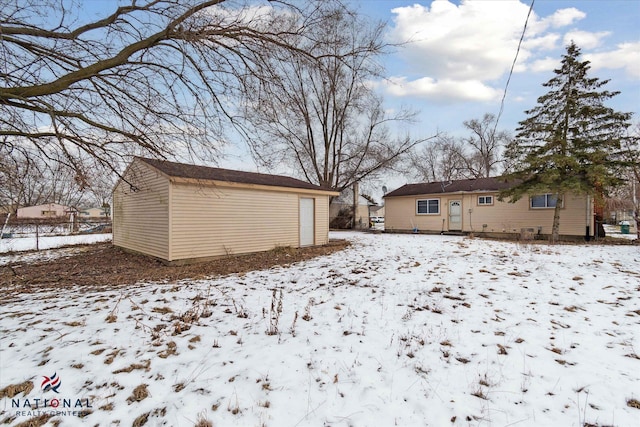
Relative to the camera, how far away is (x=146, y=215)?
9523 millimetres

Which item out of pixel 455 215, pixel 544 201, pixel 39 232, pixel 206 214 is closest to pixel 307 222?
pixel 206 214

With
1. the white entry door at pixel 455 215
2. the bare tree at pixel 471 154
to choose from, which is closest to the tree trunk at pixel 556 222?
the white entry door at pixel 455 215

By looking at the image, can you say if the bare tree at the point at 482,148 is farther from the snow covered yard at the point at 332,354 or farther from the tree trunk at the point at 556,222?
the snow covered yard at the point at 332,354

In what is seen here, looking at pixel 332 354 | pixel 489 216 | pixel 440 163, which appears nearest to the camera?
pixel 332 354

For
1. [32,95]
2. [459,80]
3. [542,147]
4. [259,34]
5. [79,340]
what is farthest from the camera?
[542,147]

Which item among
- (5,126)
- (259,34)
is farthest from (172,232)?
(259,34)

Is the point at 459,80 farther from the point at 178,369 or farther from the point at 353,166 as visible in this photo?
the point at 353,166

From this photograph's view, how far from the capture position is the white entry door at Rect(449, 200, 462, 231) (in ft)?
55.8

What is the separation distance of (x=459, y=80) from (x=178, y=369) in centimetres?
1003

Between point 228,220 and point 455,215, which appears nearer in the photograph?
point 228,220

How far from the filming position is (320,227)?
500 inches

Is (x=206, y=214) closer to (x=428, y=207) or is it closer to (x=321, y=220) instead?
(x=321, y=220)

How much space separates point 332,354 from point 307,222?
9.17m

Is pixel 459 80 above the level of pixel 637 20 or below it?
above
